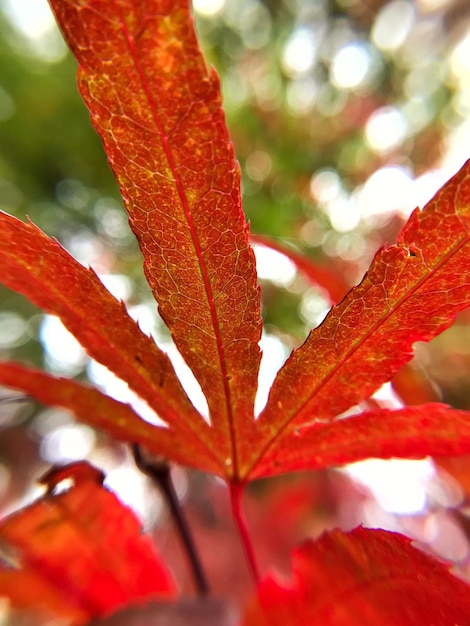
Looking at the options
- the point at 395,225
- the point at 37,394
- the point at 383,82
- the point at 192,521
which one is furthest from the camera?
the point at 383,82

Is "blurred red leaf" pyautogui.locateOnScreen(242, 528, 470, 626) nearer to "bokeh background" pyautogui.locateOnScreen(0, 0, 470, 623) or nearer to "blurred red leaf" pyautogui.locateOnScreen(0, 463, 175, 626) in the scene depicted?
"blurred red leaf" pyautogui.locateOnScreen(0, 463, 175, 626)

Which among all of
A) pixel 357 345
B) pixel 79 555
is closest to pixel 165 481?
pixel 79 555

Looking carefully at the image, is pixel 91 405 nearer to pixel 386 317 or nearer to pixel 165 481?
pixel 165 481

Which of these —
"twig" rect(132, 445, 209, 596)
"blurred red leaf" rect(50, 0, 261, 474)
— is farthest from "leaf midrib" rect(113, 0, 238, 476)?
"twig" rect(132, 445, 209, 596)

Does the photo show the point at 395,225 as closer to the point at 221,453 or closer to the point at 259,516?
the point at 259,516

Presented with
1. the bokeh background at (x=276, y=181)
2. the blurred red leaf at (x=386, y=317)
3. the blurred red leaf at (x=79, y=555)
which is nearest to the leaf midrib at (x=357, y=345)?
the blurred red leaf at (x=386, y=317)

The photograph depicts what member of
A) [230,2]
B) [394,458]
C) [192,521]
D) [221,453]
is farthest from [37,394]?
[230,2]
